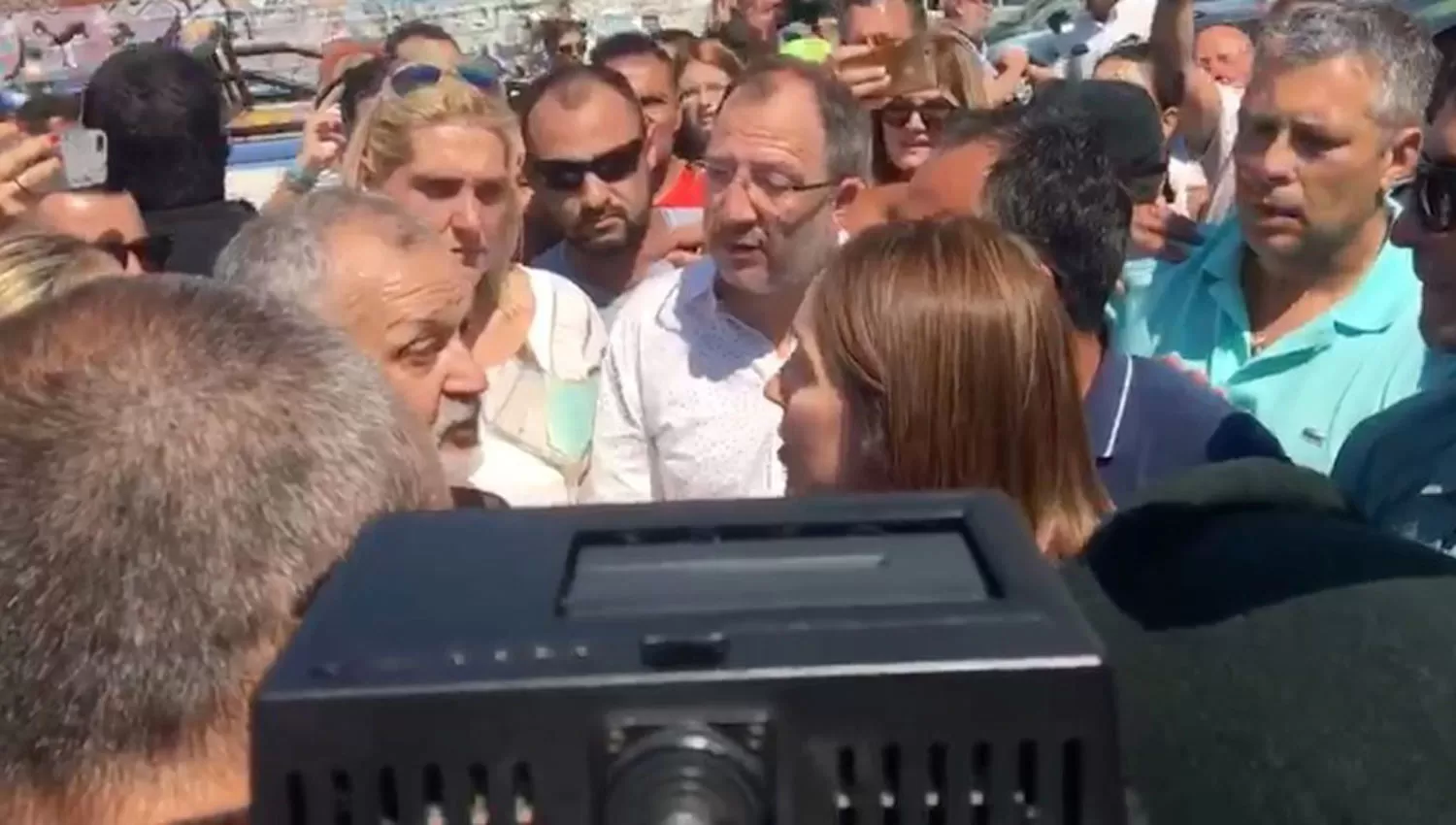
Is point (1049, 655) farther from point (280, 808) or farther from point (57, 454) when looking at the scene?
point (57, 454)

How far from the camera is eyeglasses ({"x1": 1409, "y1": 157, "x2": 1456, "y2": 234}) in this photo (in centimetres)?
214

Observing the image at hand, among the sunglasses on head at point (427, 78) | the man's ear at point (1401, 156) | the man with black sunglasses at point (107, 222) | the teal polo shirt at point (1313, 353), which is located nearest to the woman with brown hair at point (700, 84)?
the sunglasses on head at point (427, 78)

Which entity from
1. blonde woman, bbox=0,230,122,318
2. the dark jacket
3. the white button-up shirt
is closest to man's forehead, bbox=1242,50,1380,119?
the white button-up shirt

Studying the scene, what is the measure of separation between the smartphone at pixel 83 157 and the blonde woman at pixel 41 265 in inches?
44.8

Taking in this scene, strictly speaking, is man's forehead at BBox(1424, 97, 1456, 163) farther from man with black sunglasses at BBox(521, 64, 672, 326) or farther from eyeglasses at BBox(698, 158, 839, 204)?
man with black sunglasses at BBox(521, 64, 672, 326)

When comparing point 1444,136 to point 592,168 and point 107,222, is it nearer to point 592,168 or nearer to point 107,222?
point 592,168

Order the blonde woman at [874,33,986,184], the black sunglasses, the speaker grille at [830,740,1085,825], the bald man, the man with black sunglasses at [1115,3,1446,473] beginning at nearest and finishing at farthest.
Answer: the speaker grille at [830,740,1085,825] < the man with black sunglasses at [1115,3,1446,473] < the black sunglasses < the blonde woman at [874,33,986,184] < the bald man

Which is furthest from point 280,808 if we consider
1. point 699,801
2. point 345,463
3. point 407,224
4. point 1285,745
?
point 407,224

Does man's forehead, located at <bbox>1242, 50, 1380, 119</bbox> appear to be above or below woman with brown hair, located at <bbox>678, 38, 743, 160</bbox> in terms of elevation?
above

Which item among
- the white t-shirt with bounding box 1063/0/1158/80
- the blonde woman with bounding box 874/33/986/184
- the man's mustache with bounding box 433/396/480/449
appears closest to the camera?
the man's mustache with bounding box 433/396/480/449

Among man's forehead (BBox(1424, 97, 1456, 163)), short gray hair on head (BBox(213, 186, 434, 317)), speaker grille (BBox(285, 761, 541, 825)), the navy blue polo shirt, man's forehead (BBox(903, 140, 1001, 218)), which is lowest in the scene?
the navy blue polo shirt

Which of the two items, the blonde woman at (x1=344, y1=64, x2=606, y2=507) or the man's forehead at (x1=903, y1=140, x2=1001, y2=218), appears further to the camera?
the blonde woman at (x1=344, y1=64, x2=606, y2=507)

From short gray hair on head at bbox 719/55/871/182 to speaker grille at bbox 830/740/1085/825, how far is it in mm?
2544

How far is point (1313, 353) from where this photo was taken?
8.91ft
